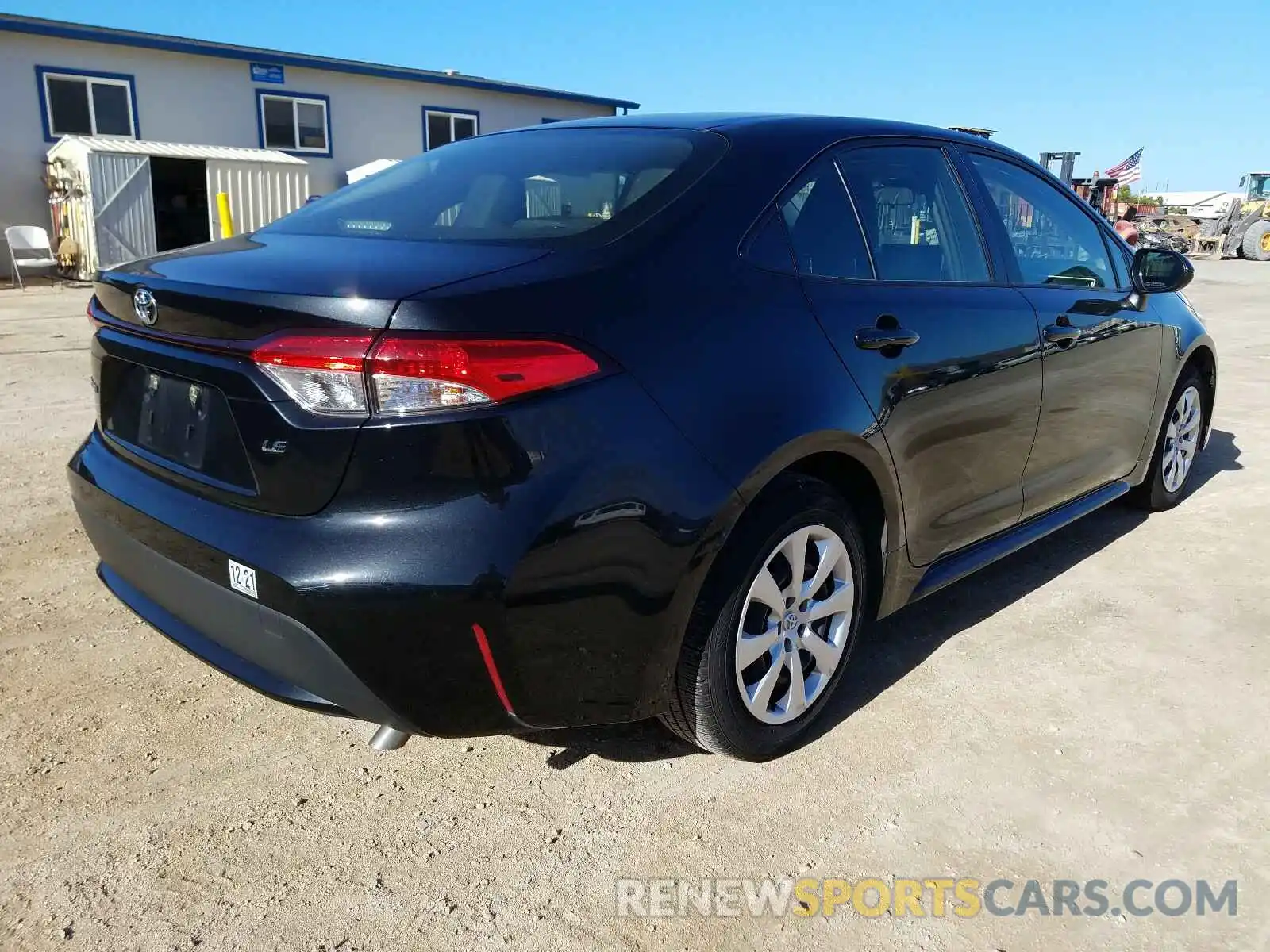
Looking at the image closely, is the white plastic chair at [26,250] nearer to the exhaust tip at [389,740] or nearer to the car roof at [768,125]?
the car roof at [768,125]

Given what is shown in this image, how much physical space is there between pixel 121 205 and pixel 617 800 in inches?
648

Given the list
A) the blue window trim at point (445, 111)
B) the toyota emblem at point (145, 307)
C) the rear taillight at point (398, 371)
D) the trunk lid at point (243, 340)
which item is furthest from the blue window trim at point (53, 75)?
the rear taillight at point (398, 371)

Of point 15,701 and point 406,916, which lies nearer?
point 406,916

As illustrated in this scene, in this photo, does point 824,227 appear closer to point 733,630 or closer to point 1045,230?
point 733,630

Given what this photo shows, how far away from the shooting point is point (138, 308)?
7.30ft

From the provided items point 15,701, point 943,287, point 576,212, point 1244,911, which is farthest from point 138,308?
point 1244,911

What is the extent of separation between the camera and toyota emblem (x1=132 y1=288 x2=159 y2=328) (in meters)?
2.18

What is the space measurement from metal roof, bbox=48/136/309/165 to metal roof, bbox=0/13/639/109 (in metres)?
1.60

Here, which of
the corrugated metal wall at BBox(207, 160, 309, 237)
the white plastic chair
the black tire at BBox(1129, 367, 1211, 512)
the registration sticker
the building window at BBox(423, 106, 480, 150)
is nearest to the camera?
the registration sticker

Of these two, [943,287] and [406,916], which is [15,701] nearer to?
[406,916]

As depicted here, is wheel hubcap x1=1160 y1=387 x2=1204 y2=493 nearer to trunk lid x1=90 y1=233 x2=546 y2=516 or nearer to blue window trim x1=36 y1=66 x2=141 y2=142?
trunk lid x1=90 y1=233 x2=546 y2=516

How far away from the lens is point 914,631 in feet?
11.2

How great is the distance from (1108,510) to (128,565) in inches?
171

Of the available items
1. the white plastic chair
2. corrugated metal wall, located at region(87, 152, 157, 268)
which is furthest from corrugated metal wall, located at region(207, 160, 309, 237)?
the white plastic chair
